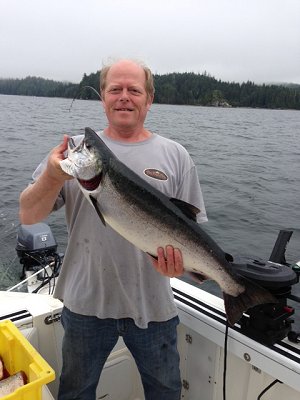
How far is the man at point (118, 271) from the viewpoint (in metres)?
2.88

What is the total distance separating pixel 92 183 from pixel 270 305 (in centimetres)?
157

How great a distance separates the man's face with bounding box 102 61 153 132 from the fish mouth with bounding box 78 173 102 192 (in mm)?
541

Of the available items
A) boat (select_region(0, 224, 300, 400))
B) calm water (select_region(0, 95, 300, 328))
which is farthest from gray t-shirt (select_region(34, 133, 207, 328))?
calm water (select_region(0, 95, 300, 328))

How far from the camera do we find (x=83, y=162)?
8.14 ft

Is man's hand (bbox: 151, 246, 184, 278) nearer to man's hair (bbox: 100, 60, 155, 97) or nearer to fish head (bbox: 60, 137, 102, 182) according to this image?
fish head (bbox: 60, 137, 102, 182)

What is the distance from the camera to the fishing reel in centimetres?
289

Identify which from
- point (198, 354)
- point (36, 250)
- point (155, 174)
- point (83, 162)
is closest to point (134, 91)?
point (155, 174)

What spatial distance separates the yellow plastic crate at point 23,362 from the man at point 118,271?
35cm

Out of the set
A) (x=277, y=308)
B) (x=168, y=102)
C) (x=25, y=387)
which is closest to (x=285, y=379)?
(x=277, y=308)

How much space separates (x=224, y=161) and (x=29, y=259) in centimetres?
1827

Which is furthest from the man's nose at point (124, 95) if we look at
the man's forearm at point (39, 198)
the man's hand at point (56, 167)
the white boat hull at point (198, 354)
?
the white boat hull at point (198, 354)

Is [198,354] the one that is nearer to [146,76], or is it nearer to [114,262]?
[114,262]

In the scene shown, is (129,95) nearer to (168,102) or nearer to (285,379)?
(285,379)

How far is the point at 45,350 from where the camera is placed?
143 inches
